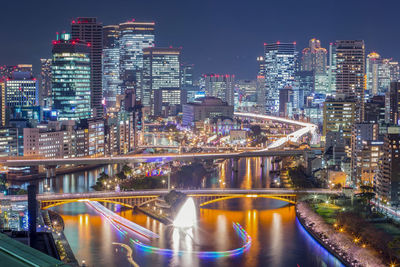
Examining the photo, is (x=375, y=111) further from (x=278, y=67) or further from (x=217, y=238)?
(x=278, y=67)

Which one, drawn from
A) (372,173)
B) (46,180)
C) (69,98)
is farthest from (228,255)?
(69,98)

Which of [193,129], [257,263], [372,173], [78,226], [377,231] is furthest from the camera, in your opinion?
[193,129]

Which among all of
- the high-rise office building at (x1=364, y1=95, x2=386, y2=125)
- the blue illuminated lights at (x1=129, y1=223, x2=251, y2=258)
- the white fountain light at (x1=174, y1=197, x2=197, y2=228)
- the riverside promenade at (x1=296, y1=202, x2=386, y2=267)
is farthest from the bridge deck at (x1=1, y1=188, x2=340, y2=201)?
the high-rise office building at (x1=364, y1=95, x2=386, y2=125)

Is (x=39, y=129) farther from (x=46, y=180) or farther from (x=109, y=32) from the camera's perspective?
(x=109, y=32)

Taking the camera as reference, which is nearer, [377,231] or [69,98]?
[377,231]

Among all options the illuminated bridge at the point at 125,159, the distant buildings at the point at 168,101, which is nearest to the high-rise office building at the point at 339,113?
the illuminated bridge at the point at 125,159
